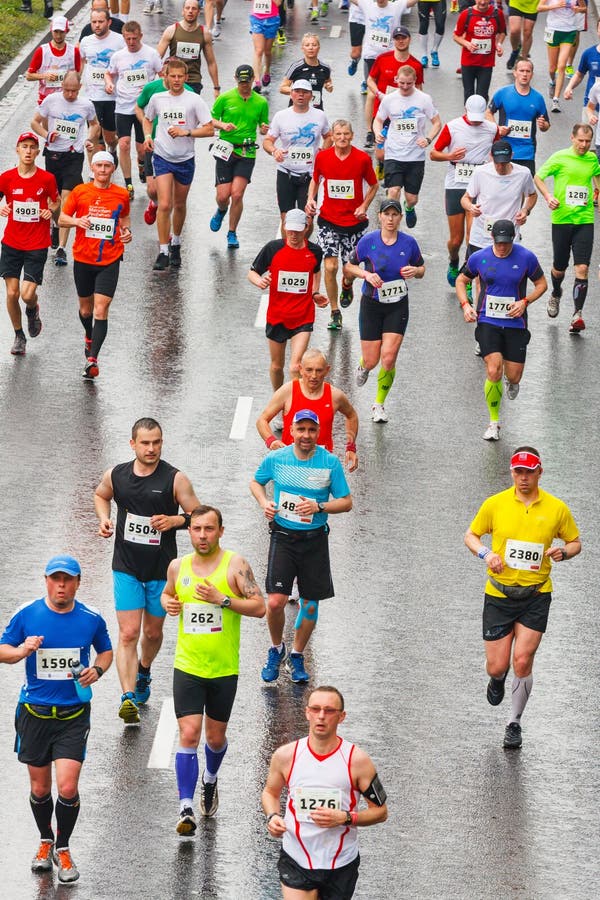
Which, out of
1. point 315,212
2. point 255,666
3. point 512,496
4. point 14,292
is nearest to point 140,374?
point 14,292

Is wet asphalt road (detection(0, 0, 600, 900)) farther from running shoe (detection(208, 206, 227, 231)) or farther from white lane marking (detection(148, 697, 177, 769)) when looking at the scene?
running shoe (detection(208, 206, 227, 231))

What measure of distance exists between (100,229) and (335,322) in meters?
3.18

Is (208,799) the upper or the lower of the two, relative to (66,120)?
lower

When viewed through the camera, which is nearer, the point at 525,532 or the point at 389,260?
the point at 525,532

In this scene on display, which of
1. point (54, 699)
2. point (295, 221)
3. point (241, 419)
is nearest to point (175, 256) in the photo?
point (241, 419)

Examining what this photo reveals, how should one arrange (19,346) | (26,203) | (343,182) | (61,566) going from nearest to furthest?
1. (61,566)
2. (26,203)
3. (19,346)
4. (343,182)

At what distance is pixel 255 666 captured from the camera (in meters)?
13.8

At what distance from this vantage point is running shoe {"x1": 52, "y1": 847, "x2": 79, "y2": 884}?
11008 millimetres

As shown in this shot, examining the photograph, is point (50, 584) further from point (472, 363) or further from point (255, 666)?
point (472, 363)

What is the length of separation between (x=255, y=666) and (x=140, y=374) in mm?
6051

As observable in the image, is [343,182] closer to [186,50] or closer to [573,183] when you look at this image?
[573,183]

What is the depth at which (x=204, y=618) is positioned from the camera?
37.7 ft

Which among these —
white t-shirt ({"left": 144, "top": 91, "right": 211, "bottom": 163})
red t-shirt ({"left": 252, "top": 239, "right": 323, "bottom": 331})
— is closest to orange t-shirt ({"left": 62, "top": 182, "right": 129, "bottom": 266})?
red t-shirt ({"left": 252, "top": 239, "right": 323, "bottom": 331})

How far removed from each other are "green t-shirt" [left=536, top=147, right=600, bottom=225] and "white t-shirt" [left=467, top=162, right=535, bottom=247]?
739 mm
